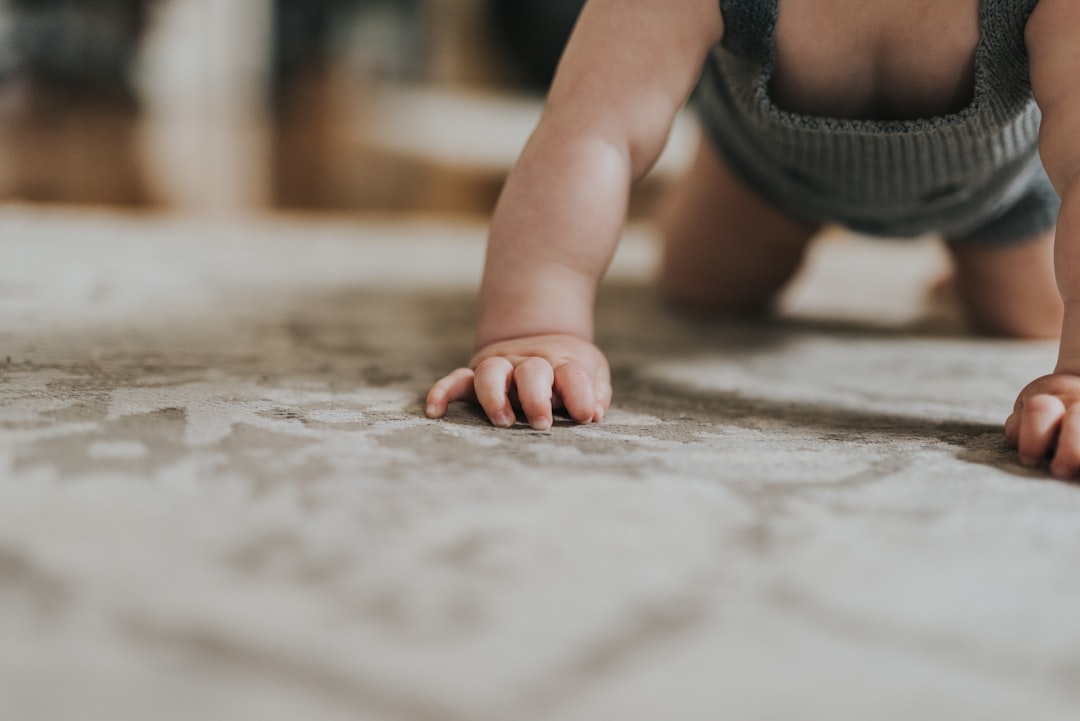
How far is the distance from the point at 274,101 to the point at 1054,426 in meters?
3.59

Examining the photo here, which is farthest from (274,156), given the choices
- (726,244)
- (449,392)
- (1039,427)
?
(1039,427)

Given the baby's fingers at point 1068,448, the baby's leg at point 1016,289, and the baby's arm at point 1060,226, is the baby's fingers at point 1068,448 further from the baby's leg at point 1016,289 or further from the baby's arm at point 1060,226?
the baby's leg at point 1016,289

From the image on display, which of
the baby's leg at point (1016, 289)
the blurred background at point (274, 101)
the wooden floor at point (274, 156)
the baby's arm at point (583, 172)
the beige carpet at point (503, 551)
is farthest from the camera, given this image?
the blurred background at point (274, 101)

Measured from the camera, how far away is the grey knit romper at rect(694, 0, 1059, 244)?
1.87 ft

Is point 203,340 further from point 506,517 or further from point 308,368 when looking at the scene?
point 506,517

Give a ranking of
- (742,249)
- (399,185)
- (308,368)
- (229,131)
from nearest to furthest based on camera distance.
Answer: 1. (308,368)
2. (742,249)
3. (399,185)
4. (229,131)

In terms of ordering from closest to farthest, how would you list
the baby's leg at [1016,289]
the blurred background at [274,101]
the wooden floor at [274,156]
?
1. the baby's leg at [1016,289]
2. the wooden floor at [274,156]
3. the blurred background at [274,101]

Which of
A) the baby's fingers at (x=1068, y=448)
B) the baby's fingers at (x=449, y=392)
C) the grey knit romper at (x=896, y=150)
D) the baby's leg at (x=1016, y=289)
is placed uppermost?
the grey knit romper at (x=896, y=150)

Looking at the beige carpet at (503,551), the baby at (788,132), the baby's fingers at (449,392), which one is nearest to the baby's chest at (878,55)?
the baby at (788,132)

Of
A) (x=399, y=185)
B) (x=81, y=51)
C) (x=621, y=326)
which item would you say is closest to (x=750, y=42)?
(x=621, y=326)

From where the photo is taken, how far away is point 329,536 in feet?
1.10

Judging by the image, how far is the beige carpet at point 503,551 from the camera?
0.27 metres

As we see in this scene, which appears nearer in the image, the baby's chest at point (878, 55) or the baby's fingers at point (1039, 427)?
the baby's fingers at point (1039, 427)

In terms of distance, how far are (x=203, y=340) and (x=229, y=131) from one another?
2.19 metres
